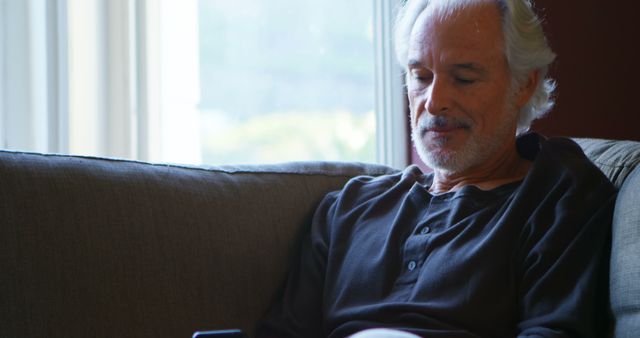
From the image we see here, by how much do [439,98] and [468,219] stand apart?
0.28m

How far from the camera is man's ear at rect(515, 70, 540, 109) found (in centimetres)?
179

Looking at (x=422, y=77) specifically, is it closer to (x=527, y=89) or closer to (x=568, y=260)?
(x=527, y=89)

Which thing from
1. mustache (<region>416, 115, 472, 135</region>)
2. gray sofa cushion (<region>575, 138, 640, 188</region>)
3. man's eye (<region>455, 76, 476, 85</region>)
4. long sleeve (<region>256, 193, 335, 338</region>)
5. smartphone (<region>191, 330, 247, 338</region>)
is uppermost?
man's eye (<region>455, 76, 476, 85</region>)

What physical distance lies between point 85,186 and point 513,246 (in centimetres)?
81

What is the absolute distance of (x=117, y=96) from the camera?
240 centimetres

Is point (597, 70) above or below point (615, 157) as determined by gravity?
above

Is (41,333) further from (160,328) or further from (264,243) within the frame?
(264,243)

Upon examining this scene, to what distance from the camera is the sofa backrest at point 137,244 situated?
150 centimetres

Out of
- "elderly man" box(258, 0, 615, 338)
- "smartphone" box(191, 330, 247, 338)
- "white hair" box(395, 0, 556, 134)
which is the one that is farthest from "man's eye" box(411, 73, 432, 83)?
"smartphone" box(191, 330, 247, 338)

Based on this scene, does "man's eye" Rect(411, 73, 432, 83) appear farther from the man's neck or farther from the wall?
the wall

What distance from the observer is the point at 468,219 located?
5.16ft

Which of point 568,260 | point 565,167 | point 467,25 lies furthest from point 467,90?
point 568,260

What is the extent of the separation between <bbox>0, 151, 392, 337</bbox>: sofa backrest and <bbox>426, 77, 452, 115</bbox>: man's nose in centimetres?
38

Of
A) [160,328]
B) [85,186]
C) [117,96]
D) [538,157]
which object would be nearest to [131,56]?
[117,96]
